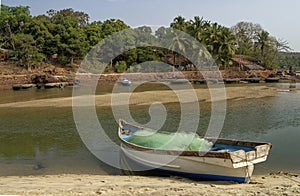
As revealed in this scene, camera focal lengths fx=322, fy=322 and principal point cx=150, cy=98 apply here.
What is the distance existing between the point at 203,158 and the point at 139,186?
7.65 feet

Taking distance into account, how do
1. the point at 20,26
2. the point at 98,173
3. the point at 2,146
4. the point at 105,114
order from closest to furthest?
the point at 98,173, the point at 2,146, the point at 105,114, the point at 20,26

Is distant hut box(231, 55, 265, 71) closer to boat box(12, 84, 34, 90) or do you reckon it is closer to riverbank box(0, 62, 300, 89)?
riverbank box(0, 62, 300, 89)

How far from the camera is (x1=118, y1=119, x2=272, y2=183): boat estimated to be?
1047cm

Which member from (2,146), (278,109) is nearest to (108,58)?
(278,109)

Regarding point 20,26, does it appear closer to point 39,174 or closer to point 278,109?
point 278,109

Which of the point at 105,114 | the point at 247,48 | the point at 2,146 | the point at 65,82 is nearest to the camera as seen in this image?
the point at 2,146

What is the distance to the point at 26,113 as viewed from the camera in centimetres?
2817

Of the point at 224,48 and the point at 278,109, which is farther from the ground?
the point at 224,48

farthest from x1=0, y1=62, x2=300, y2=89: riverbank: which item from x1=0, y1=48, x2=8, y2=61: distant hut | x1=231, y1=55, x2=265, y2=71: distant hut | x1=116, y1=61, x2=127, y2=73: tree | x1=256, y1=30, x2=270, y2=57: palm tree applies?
x1=256, y1=30, x2=270, y2=57: palm tree

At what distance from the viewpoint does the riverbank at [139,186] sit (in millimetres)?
9391

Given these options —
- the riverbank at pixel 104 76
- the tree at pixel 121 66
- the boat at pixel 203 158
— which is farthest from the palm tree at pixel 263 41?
the boat at pixel 203 158

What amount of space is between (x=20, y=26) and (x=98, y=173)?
64.2m

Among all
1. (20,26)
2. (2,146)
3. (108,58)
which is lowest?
(2,146)

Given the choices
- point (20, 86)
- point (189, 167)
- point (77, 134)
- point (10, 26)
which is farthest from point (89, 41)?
point (189, 167)
